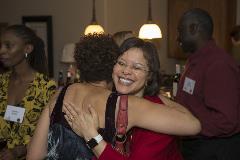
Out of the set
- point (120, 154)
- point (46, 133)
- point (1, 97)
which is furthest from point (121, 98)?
point (1, 97)

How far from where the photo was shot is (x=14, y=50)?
2.41 meters

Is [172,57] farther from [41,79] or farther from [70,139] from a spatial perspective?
[70,139]

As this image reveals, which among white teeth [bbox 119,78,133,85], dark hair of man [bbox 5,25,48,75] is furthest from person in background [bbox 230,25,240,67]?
white teeth [bbox 119,78,133,85]

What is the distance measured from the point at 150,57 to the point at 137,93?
19cm

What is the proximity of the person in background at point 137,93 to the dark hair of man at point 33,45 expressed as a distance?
94cm

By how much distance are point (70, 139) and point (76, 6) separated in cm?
402

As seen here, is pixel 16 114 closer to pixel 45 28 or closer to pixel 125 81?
pixel 125 81

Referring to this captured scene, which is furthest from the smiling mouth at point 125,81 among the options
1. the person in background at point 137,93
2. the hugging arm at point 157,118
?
the hugging arm at point 157,118

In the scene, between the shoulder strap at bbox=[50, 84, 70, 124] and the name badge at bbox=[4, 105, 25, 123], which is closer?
the shoulder strap at bbox=[50, 84, 70, 124]

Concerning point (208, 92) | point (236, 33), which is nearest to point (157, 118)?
point (208, 92)

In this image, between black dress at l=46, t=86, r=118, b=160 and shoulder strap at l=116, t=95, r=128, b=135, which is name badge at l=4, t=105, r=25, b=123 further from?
shoulder strap at l=116, t=95, r=128, b=135

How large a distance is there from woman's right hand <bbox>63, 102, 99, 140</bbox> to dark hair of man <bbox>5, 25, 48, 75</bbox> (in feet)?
3.26

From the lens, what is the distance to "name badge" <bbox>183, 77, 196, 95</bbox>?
2.31 metres

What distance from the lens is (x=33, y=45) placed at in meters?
2.50
